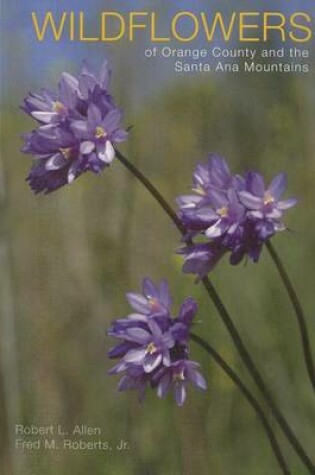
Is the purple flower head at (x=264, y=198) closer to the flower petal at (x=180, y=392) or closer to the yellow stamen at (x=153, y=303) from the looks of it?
the yellow stamen at (x=153, y=303)

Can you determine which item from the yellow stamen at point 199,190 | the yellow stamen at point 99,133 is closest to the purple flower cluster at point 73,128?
the yellow stamen at point 99,133

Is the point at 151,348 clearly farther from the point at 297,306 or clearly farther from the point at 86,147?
the point at 86,147

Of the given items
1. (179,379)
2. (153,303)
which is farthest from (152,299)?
(179,379)

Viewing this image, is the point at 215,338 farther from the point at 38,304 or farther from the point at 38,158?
the point at 38,158

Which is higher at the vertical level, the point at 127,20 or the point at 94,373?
the point at 127,20

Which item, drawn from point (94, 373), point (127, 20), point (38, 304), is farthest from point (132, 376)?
point (127, 20)

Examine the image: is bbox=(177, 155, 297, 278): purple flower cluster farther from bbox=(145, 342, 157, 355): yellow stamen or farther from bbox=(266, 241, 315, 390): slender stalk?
bbox=(145, 342, 157, 355): yellow stamen

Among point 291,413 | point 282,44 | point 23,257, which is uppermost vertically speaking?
point 282,44
